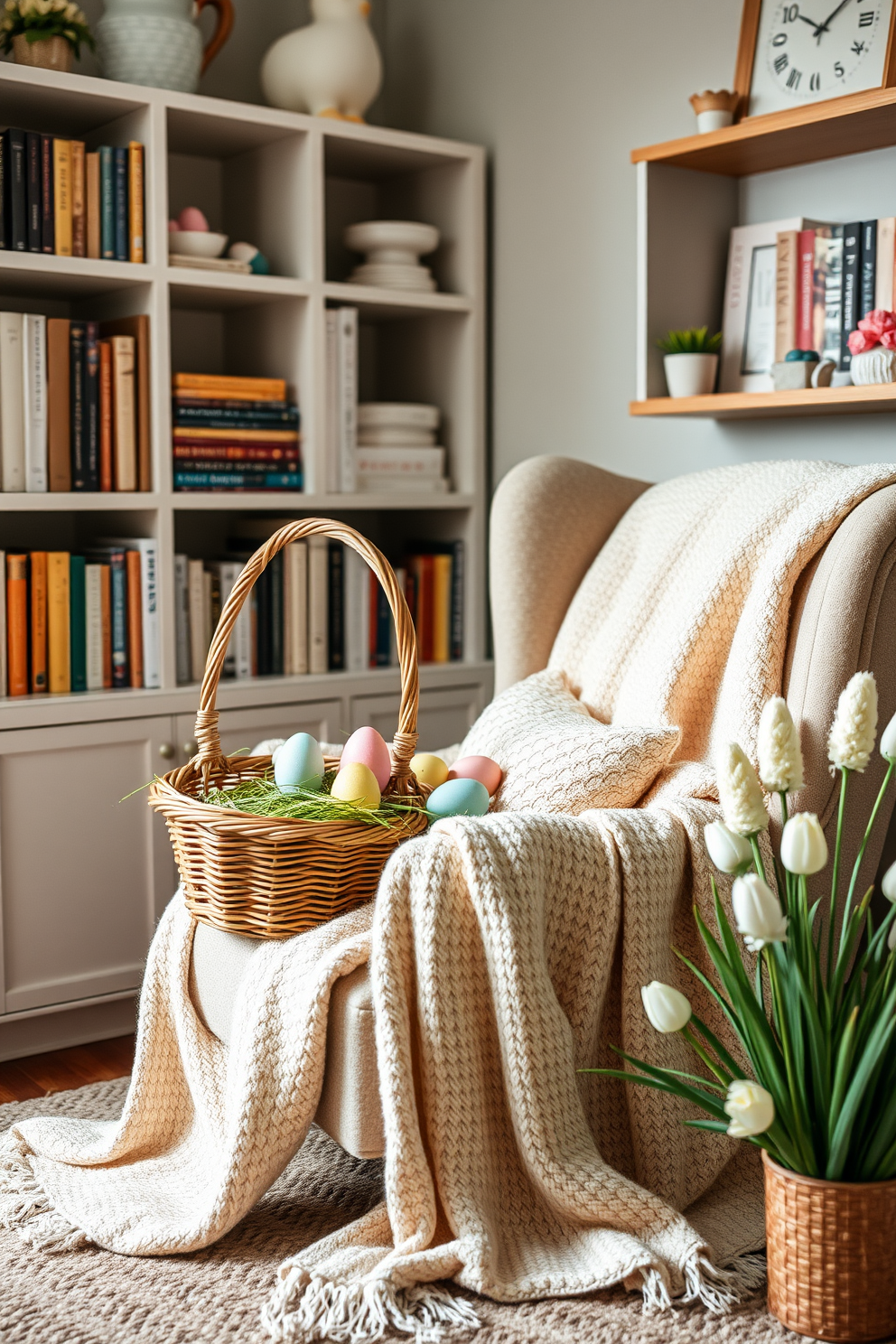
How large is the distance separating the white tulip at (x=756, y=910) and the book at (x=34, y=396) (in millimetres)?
1570

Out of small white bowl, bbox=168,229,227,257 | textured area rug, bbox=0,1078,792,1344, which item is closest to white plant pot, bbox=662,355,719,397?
small white bowl, bbox=168,229,227,257

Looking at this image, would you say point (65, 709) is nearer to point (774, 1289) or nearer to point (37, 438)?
point (37, 438)

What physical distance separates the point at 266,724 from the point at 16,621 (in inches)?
19.3

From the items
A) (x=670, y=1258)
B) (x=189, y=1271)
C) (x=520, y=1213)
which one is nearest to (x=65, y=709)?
(x=189, y=1271)

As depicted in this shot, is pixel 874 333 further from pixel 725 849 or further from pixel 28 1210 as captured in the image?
pixel 28 1210

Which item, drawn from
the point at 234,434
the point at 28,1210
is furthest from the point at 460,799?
the point at 234,434

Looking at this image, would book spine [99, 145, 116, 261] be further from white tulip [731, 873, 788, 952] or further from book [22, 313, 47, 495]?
white tulip [731, 873, 788, 952]

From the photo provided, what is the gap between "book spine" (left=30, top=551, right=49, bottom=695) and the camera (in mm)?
2371

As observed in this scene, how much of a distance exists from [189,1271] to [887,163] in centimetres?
186

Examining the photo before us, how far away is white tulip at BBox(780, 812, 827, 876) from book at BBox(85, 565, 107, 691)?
1498mm

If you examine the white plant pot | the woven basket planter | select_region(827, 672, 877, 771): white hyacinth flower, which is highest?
the white plant pot

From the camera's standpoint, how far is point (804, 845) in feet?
4.17

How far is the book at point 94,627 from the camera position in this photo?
2.42 meters

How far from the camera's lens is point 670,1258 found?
1503mm
